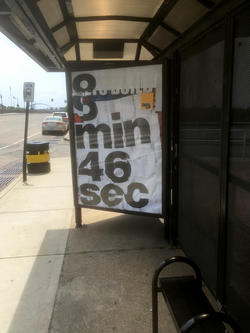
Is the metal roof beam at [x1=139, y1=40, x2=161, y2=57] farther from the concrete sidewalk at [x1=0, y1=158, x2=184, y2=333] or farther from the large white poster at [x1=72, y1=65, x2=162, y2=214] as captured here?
the concrete sidewalk at [x1=0, y1=158, x2=184, y2=333]

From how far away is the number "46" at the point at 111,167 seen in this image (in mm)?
4461

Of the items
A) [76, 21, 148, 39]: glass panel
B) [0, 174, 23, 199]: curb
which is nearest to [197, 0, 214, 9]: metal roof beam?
[76, 21, 148, 39]: glass panel

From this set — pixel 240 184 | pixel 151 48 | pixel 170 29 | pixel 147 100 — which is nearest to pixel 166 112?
pixel 147 100

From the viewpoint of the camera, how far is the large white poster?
4141 mm

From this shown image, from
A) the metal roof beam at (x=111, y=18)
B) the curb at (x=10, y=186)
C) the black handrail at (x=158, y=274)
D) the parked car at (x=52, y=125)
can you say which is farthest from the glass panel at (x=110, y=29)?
the parked car at (x=52, y=125)

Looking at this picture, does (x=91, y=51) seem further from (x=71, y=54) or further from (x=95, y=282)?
(x=95, y=282)

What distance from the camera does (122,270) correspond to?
3.64m

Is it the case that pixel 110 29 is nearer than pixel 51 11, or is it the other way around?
pixel 51 11

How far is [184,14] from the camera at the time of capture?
381cm

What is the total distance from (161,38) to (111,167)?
2.09 metres

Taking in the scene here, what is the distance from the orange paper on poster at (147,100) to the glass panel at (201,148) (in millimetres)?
511

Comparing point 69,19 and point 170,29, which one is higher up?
point 69,19

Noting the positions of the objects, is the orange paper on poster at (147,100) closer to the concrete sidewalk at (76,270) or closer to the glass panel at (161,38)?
the glass panel at (161,38)

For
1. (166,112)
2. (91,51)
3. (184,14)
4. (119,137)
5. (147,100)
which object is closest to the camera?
(184,14)
